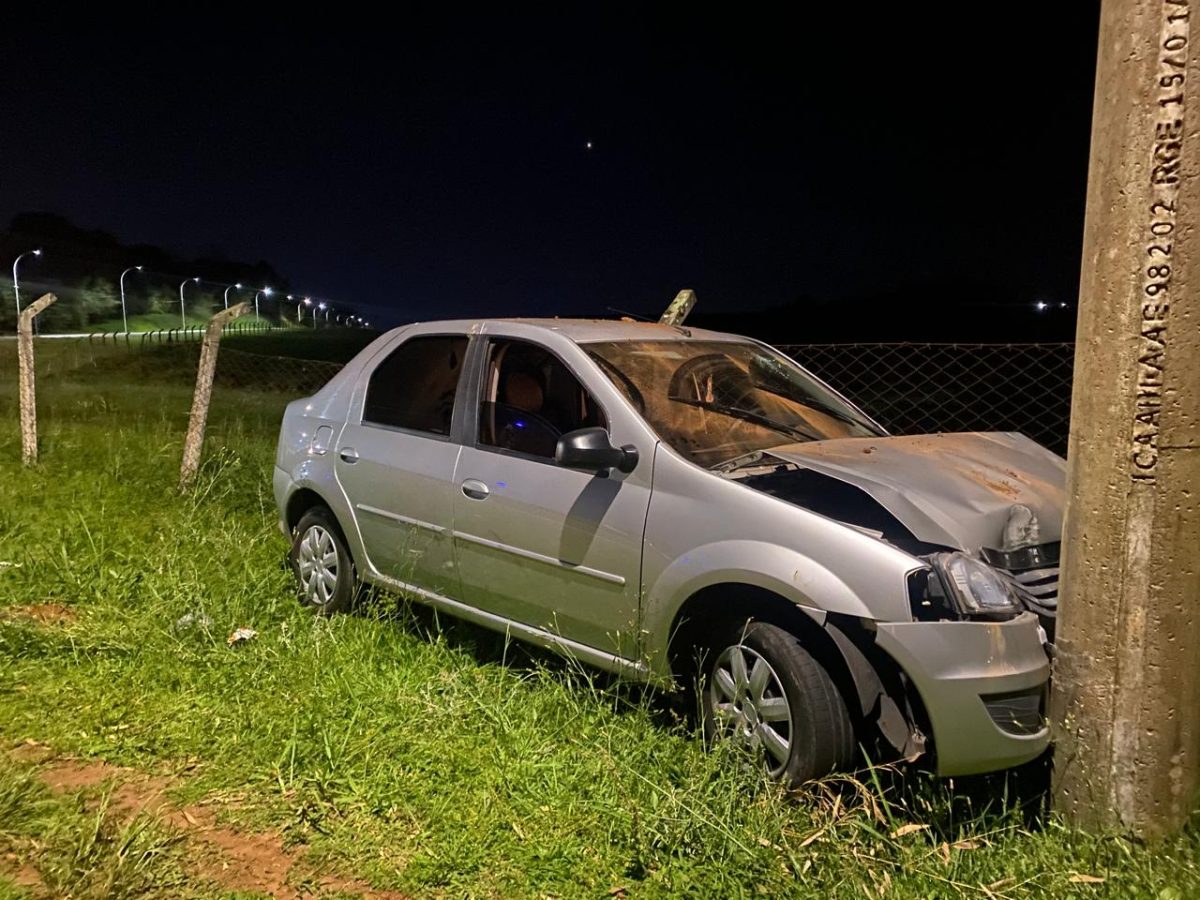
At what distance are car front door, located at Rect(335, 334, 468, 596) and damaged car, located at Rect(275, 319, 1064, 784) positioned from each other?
0.05ft

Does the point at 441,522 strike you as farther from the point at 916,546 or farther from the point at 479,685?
the point at 916,546

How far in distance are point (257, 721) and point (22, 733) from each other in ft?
2.94

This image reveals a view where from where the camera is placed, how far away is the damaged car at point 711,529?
2908mm

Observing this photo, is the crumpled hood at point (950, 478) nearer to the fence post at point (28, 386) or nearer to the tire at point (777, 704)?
the tire at point (777, 704)

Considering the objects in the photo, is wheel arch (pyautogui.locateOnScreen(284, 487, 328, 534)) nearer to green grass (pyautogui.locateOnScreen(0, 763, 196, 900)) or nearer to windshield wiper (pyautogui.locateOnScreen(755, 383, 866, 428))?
green grass (pyautogui.locateOnScreen(0, 763, 196, 900))

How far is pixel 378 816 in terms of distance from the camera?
3.17m

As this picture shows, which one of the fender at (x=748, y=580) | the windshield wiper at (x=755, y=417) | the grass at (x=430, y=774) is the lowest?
the grass at (x=430, y=774)

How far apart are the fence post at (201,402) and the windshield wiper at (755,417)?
4834 millimetres

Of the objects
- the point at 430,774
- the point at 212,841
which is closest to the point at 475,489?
the point at 430,774

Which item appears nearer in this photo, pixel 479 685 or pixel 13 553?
pixel 479 685

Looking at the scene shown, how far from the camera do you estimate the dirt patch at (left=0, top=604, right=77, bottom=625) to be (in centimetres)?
475

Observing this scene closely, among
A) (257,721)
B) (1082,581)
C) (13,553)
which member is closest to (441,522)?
(257,721)

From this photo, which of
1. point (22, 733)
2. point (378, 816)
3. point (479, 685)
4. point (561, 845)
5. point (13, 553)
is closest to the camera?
point (561, 845)

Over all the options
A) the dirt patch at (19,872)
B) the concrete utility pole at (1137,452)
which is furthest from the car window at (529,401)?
the dirt patch at (19,872)
